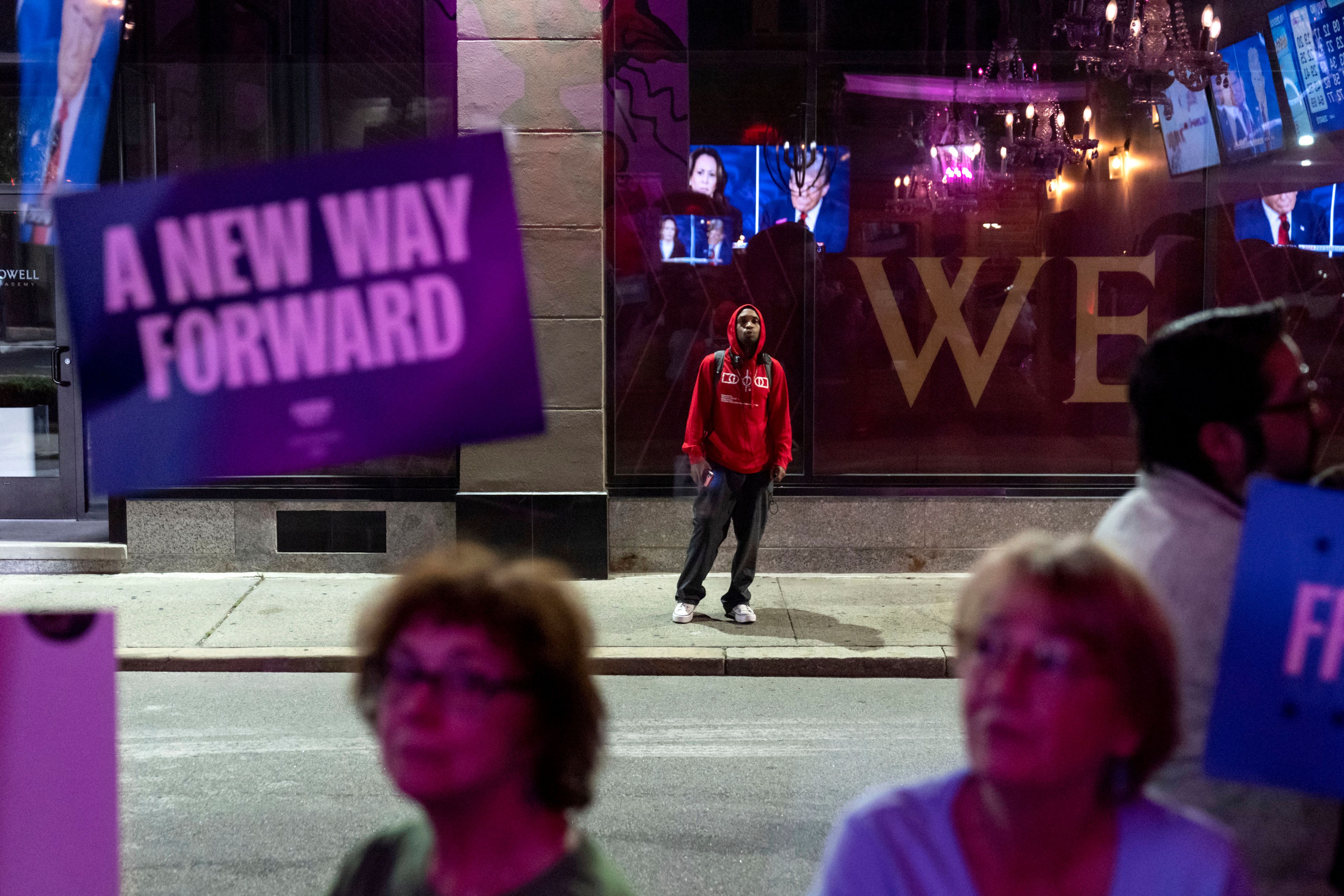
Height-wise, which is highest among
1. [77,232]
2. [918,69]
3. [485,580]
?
[918,69]

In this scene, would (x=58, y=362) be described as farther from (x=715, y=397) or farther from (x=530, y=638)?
(x=530, y=638)

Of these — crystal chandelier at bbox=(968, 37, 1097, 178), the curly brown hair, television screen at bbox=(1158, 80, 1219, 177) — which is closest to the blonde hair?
the curly brown hair

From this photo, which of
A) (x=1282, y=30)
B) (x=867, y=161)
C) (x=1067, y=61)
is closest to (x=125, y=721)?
(x=867, y=161)

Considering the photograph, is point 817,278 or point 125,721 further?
point 817,278

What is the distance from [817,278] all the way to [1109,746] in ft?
29.3

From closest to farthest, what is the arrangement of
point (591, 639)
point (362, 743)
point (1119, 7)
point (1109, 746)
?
point (1109, 746) < point (591, 639) < point (362, 743) < point (1119, 7)

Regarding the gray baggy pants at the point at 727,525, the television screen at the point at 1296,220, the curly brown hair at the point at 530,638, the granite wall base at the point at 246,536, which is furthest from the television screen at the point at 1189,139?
the curly brown hair at the point at 530,638

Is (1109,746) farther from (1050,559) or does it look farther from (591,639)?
(591,639)

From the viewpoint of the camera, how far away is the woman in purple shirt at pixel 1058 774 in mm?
1687

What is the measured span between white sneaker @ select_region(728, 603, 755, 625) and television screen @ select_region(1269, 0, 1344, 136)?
583 centimetres

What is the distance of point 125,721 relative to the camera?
6.71 metres

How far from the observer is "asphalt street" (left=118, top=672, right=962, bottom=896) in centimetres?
489

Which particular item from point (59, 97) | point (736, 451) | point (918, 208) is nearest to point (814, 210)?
point (918, 208)

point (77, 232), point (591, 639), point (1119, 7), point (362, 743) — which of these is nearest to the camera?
point (591, 639)
